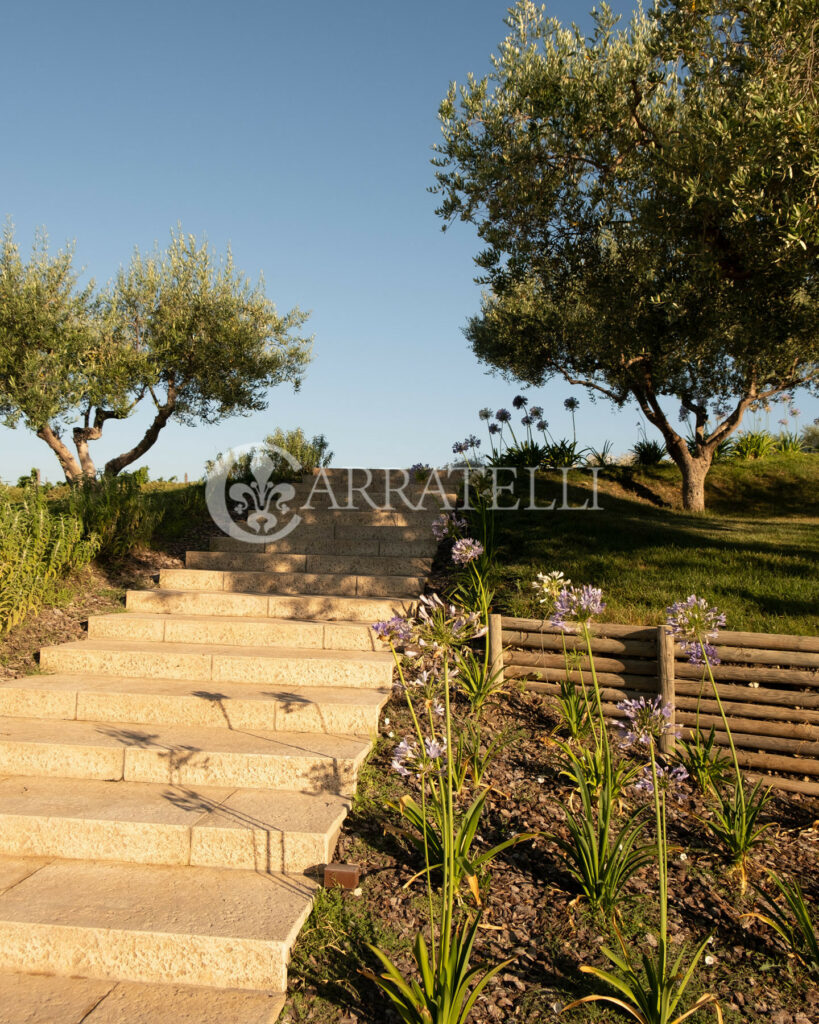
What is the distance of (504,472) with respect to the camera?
12.5m

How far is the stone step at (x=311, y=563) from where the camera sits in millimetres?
7996

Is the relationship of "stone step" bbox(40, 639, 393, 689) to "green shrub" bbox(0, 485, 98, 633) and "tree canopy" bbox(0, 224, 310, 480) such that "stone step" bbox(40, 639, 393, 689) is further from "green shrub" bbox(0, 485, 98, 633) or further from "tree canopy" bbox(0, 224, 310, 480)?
"tree canopy" bbox(0, 224, 310, 480)

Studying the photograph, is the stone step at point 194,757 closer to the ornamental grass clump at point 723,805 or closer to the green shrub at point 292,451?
the ornamental grass clump at point 723,805

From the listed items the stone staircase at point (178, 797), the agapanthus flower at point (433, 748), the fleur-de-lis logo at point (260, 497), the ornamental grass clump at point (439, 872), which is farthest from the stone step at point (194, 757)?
the fleur-de-lis logo at point (260, 497)

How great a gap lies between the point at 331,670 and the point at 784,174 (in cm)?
585

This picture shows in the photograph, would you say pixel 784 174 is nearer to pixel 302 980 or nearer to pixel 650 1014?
pixel 650 1014

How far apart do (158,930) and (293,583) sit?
477 centimetres

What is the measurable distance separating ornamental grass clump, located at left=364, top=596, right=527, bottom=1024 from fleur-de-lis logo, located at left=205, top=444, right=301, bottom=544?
6.15m

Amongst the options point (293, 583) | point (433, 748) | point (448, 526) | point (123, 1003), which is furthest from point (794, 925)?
point (293, 583)

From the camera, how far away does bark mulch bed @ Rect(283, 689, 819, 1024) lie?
9.31 ft

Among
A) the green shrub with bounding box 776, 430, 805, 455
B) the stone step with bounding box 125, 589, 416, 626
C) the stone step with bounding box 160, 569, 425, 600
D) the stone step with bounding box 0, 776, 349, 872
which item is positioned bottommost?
the stone step with bounding box 0, 776, 349, 872

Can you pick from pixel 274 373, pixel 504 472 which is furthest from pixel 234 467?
pixel 504 472

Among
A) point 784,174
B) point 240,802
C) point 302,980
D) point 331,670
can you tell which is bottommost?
point 302,980

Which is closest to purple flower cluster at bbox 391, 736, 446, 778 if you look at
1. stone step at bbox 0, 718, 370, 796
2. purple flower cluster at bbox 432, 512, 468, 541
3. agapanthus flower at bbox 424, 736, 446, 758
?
agapanthus flower at bbox 424, 736, 446, 758
